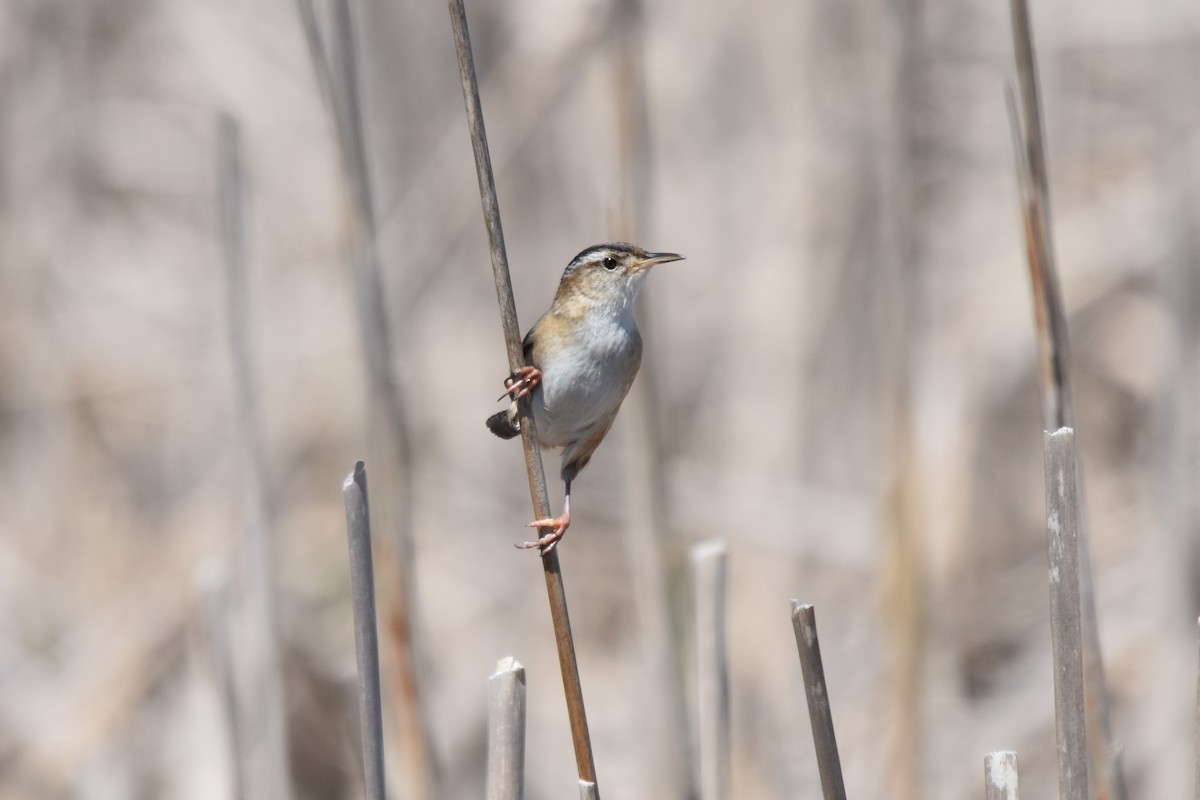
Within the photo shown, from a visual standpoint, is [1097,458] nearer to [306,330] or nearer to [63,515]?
[306,330]

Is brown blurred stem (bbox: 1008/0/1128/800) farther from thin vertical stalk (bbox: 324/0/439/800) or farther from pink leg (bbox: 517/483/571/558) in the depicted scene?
thin vertical stalk (bbox: 324/0/439/800)

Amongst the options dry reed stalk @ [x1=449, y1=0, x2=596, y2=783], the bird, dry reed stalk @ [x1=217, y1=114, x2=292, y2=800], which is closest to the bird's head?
the bird

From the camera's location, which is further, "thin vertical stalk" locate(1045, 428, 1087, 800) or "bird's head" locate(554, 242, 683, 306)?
"bird's head" locate(554, 242, 683, 306)

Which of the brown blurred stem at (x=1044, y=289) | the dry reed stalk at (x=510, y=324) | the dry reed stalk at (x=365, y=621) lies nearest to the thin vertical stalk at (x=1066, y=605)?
the brown blurred stem at (x=1044, y=289)

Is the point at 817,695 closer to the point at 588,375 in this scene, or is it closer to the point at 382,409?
the point at 588,375

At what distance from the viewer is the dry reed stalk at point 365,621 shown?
57.5 inches

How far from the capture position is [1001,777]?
1.37m

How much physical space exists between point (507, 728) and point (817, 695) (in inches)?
16.1

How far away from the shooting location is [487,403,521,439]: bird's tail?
2.27 meters

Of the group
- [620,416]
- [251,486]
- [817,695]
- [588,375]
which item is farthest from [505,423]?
[817,695]

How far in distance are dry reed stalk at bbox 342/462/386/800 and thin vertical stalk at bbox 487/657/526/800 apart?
0.15m

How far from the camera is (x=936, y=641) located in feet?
12.0

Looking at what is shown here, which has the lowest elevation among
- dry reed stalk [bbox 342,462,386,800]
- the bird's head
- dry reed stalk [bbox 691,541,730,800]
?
dry reed stalk [bbox 691,541,730,800]

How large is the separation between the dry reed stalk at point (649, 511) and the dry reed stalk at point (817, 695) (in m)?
1.19
